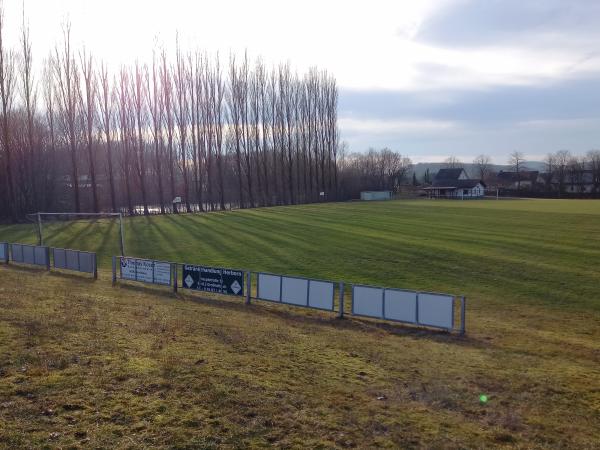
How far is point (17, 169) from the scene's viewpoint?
58.2 m

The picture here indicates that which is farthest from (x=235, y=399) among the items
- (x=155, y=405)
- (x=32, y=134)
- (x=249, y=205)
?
(x=249, y=205)

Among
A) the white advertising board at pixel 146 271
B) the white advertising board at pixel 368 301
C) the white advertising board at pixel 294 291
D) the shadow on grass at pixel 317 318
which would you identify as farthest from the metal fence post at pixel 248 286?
the white advertising board at pixel 368 301

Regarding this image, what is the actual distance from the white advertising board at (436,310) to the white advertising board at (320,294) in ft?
11.0

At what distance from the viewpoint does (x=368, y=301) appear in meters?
16.8

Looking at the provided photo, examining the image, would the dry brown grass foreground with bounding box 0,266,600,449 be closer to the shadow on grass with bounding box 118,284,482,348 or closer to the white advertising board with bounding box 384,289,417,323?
the shadow on grass with bounding box 118,284,482,348

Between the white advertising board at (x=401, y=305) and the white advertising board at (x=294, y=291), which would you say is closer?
the white advertising board at (x=401, y=305)

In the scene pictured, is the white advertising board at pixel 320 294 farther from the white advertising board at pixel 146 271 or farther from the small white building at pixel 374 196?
the small white building at pixel 374 196

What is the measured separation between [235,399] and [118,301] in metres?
10.9

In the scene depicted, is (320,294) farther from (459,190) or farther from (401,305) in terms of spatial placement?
(459,190)

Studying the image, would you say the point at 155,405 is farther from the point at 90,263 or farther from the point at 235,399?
the point at 90,263

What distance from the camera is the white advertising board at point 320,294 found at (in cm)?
1758

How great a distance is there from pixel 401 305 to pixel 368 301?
1.22 meters

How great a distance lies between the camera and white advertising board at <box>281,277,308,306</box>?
18141 millimetres

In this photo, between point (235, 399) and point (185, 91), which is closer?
point (235, 399)
